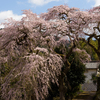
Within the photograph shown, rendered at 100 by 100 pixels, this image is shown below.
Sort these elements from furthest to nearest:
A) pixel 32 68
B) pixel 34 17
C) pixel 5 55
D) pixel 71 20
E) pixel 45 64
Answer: pixel 71 20, pixel 34 17, pixel 5 55, pixel 45 64, pixel 32 68

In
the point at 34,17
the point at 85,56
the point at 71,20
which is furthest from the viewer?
the point at 85,56

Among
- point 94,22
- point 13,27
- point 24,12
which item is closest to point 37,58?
point 13,27

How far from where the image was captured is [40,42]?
20.9 feet

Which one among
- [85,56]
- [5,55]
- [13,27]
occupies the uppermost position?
[13,27]

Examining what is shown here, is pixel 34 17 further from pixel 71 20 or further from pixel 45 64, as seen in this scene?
pixel 71 20

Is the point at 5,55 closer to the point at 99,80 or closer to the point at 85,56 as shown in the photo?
the point at 85,56

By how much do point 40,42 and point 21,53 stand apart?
34.0 inches

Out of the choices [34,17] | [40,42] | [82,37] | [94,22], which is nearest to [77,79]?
[82,37]

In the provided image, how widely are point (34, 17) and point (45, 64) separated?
2.01 meters

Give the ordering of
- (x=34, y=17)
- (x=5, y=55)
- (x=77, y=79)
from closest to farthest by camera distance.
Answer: (x=5, y=55)
(x=34, y=17)
(x=77, y=79)

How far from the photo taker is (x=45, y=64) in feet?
17.5

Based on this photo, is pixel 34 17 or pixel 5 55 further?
pixel 34 17

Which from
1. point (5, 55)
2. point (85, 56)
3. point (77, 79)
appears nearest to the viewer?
point (5, 55)

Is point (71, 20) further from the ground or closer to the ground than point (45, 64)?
further from the ground
